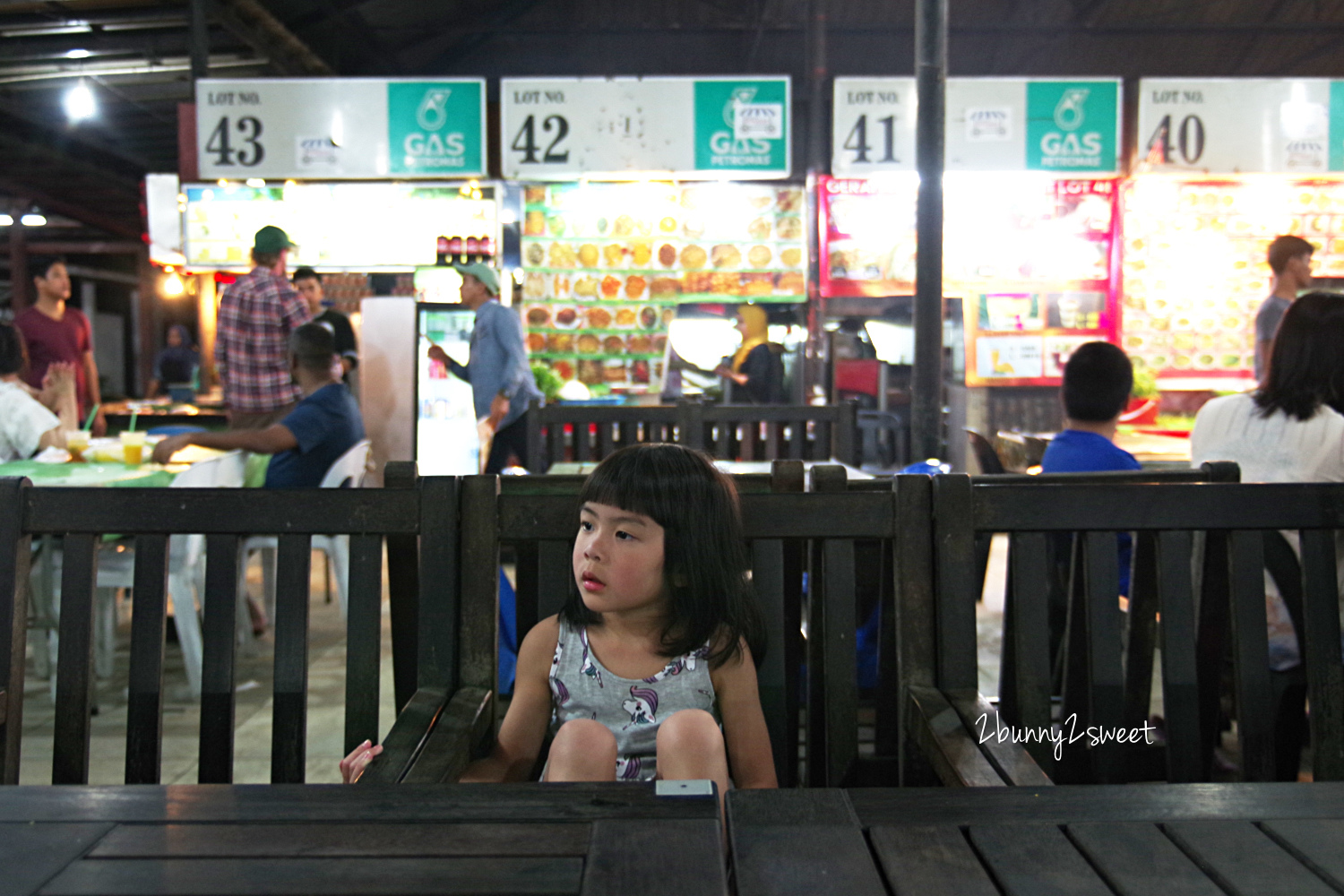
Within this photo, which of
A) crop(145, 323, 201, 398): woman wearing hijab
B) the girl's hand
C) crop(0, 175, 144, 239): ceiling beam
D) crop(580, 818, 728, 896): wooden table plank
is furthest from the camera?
crop(0, 175, 144, 239): ceiling beam

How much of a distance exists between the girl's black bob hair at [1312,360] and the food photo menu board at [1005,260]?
5115 mm

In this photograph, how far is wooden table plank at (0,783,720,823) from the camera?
994mm

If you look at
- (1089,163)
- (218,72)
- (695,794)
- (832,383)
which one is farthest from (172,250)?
(695,794)

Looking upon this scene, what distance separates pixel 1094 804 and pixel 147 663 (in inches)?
53.2

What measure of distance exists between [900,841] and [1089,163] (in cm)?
714

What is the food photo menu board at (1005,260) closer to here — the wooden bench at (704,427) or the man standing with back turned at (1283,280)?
the man standing with back turned at (1283,280)

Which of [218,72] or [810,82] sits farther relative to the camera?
[218,72]

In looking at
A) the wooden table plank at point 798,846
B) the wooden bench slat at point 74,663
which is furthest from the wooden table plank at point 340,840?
the wooden bench slat at point 74,663

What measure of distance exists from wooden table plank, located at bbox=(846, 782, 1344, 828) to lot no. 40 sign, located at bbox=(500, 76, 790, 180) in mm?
6264

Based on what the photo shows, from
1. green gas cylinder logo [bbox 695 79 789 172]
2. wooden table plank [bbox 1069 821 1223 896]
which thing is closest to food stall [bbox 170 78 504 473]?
green gas cylinder logo [bbox 695 79 789 172]

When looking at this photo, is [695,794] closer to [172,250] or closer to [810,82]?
[172,250]

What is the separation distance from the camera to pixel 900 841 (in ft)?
3.14

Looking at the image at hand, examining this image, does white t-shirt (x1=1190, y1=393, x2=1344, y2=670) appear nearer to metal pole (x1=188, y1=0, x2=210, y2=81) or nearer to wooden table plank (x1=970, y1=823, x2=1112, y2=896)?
wooden table plank (x1=970, y1=823, x2=1112, y2=896)

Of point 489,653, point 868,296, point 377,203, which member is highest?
point 377,203
